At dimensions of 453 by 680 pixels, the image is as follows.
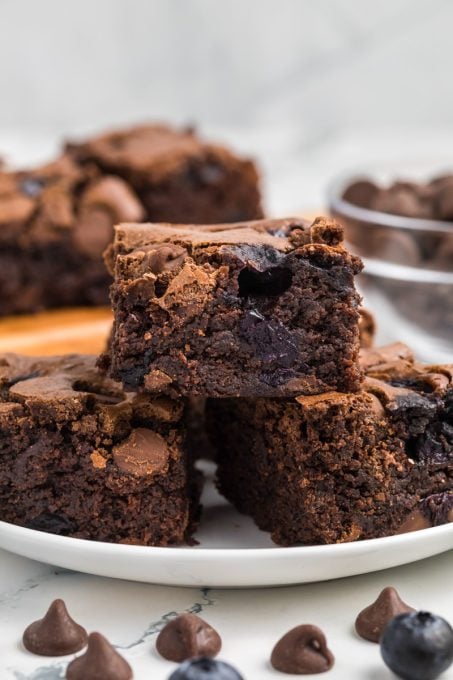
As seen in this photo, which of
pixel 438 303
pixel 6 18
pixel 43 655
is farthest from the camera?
pixel 6 18

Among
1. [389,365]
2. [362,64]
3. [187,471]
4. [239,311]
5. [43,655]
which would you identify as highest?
[362,64]

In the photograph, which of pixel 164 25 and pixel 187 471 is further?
pixel 164 25

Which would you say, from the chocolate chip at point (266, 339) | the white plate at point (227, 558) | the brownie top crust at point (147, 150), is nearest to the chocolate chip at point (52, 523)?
the white plate at point (227, 558)

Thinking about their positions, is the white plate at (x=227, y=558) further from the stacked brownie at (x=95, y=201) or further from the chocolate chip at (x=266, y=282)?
the stacked brownie at (x=95, y=201)

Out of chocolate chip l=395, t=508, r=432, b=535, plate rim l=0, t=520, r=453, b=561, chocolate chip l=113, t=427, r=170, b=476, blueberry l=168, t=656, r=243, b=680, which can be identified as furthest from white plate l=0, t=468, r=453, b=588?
blueberry l=168, t=656, r=243, b=680

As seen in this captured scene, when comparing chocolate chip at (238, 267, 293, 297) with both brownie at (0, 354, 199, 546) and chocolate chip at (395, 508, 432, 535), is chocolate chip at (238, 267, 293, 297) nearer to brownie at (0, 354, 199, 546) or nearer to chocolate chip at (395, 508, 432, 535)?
brownie at (0, 354, 199, 546)

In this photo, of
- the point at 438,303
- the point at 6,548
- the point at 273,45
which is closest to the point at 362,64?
the point at 273,45

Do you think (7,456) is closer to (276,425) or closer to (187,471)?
(187,471)

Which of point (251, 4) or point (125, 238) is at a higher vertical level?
point (251, 4)
